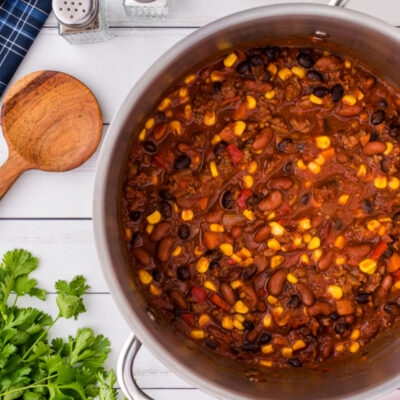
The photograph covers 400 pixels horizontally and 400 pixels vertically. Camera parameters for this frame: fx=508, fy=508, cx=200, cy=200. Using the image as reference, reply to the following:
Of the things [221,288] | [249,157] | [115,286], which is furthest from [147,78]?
[221,288]

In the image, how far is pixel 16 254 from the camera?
78.1 inches

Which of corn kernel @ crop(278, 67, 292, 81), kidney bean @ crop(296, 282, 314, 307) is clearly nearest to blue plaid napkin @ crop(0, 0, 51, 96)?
corn kernel @ crop(278, 67, 292, 81)

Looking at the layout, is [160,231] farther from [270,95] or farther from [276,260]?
[270,95]

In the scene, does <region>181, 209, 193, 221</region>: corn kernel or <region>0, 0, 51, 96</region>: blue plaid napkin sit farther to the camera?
<region>0, 0, 51, 96</region>: blue plaid napkin

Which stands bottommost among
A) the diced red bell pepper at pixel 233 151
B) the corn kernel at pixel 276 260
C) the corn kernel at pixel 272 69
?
the corn kernel at pixel 276 260

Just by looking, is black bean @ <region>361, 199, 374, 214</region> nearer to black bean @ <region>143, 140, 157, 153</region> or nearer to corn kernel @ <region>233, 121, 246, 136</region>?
corn kernel @ <region>233, 121, 246, 136</region>

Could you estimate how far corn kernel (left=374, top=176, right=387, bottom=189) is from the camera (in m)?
1.85

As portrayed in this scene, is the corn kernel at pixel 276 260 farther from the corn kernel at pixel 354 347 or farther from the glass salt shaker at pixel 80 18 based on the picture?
the glass salt shaker at pixel 80 18

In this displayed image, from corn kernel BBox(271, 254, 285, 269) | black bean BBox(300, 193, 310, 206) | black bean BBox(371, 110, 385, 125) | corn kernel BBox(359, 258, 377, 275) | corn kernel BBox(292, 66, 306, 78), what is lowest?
corn kernel BBox(271, 254, 285, 269)

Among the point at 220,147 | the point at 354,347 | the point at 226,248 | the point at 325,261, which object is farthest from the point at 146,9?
the point at 354,347

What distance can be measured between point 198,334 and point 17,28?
4.45ft

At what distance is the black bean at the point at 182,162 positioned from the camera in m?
1.79

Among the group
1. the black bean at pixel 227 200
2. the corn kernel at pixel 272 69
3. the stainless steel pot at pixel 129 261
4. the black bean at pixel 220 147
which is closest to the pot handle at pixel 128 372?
the stainless steel pot at pixel 129 261

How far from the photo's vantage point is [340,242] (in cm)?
188
